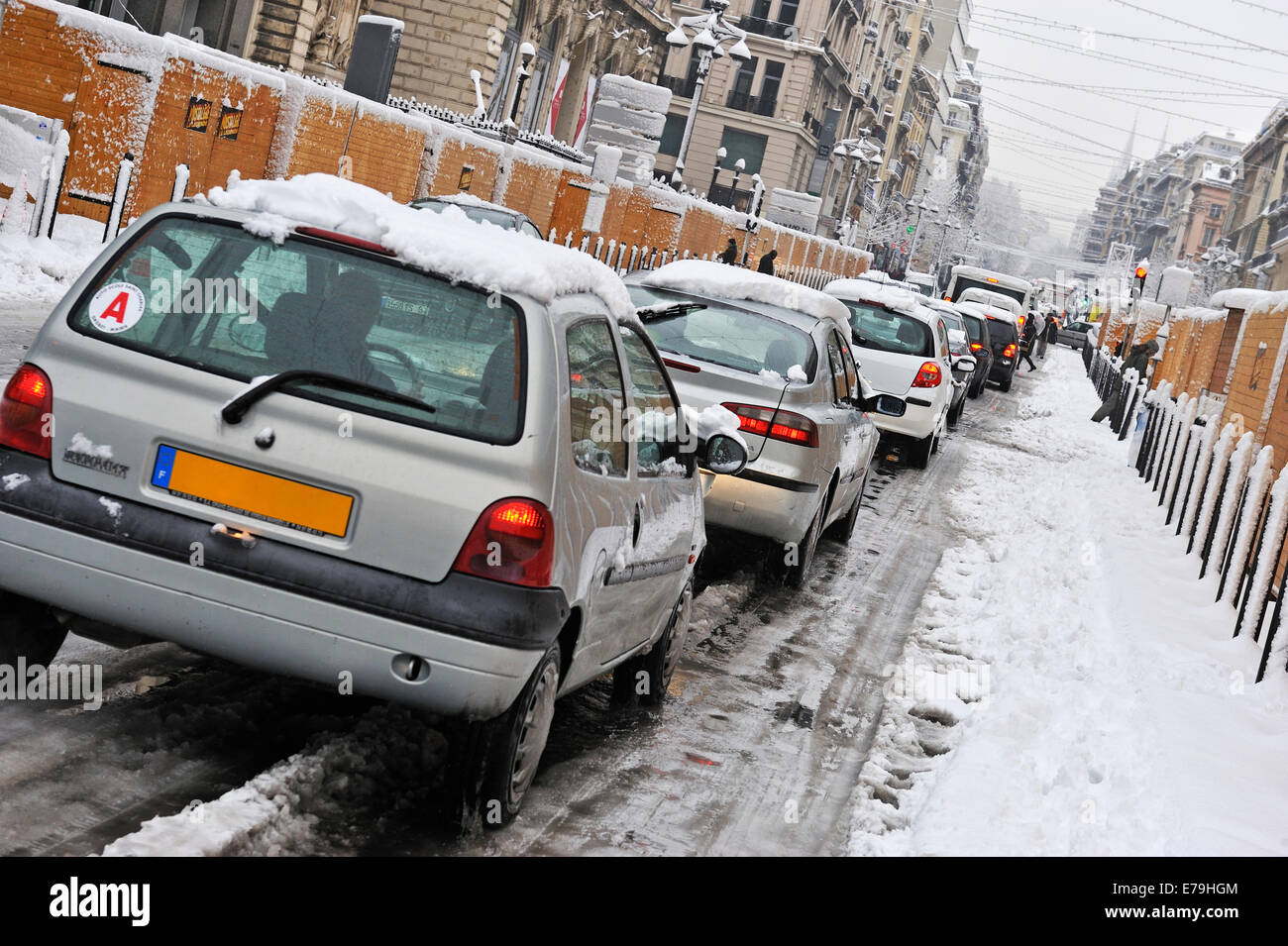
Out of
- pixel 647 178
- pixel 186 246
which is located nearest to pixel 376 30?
pixel 647 178

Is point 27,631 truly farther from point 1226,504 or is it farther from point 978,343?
point 978,343

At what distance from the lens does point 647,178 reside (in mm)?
39469

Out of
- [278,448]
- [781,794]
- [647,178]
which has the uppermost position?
[647,178]

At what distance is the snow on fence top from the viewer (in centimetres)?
1612

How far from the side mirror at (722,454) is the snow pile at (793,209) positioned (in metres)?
60.4

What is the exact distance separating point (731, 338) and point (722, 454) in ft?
9.92

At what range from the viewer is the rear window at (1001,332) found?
36.5 m

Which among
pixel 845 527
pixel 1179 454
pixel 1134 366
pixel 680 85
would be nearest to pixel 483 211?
pixel 1179 454

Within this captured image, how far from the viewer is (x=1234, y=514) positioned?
1058 centimetres

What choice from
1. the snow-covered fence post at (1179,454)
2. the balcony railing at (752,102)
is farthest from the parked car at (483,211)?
the balcony railing at (752,102)
